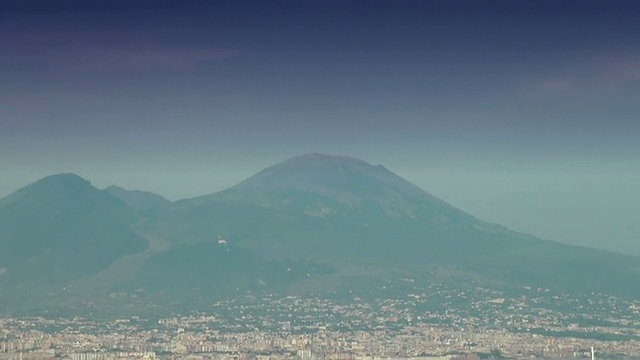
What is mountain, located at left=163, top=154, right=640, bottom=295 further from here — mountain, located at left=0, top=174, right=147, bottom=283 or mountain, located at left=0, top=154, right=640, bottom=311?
mountain, located at left=0, top=174, right=147, bottom=283

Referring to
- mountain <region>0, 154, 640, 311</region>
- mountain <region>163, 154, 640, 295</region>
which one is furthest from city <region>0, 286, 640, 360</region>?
mountain <region>163, 154, 640, 295</region>

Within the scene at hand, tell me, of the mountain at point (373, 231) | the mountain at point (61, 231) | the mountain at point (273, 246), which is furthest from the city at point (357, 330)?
the mountain at point (61, 231)

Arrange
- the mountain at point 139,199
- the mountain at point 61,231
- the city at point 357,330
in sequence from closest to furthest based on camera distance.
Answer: the city at point 357,330 → the mountain at point 61,231 → the mountain at point 139,199

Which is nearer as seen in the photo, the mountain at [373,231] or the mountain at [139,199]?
the mountain at [373,231]

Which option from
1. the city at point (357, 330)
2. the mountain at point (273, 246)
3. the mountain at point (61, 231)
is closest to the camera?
the city at point (357, 330)

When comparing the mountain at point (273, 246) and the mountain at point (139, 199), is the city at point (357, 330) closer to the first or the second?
the mountain at point (273, 246)

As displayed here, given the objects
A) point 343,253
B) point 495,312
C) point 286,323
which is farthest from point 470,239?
point 286,323
